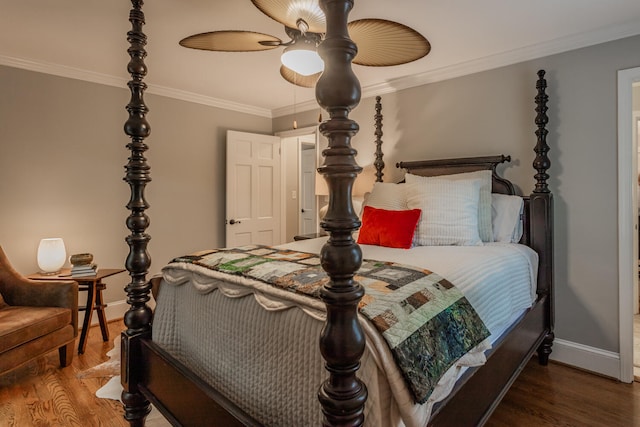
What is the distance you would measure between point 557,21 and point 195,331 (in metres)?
2.81

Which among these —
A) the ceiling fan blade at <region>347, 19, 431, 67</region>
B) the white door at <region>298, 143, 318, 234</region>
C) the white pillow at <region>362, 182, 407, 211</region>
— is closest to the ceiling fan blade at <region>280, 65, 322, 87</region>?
the ceiling fan blade at <region>347, 19, 431, 67</region>

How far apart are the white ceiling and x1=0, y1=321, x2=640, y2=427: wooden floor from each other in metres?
2.30

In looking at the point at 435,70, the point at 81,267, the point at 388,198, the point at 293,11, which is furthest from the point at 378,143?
the point at 81,267

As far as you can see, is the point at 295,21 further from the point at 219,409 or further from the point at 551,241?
the point at 551,241

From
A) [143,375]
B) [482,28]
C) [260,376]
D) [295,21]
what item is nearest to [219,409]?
[260,376]

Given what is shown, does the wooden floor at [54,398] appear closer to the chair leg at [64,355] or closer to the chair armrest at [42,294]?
the chair leg at [64,355]

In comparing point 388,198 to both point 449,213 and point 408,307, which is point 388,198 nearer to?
point 449,213

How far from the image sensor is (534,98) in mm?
2730

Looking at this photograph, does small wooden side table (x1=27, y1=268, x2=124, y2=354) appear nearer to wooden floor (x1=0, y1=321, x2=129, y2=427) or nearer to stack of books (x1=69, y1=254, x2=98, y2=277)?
stack of books (x1=69, y1=254, x2=98, y2=277)

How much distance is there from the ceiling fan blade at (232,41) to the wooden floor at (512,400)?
211cm

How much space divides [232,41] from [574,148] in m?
2.43

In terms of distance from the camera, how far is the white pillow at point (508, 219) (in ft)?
8.45

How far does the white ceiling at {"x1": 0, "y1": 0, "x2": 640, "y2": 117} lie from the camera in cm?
212

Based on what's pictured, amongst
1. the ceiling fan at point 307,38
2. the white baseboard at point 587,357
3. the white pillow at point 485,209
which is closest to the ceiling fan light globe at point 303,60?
the ceiling fan at point 307,38
